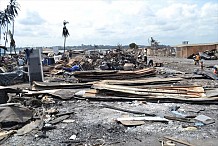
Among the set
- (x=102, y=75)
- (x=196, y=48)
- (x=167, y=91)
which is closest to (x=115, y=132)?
(x=167, y=91)

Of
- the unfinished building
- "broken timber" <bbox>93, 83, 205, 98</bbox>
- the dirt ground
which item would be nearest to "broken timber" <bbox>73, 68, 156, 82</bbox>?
"broken timber" <bbox>93, 83, 205, 98</bbox>

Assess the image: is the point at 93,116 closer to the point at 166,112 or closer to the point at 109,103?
the point at 109,103

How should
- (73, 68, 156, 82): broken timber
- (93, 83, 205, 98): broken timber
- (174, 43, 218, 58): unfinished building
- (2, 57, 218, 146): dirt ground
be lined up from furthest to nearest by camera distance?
(174, 43, 218, 58): unfinished building < (73, 68, 156, 82): broken timber < (93, 83, 205, 98): broken timber < (2, 57, 218, 146): dirt ground

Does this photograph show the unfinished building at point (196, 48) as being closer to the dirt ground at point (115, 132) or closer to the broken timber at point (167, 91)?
the broken timber at point (167, 91)

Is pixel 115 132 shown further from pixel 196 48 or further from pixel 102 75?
pixel 196 48

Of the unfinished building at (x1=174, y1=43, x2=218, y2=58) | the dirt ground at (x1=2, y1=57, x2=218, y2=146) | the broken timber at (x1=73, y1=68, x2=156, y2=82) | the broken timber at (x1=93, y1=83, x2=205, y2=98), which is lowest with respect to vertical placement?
the dirt ground at (x1=2, y1=57, x2=218, y2=146)

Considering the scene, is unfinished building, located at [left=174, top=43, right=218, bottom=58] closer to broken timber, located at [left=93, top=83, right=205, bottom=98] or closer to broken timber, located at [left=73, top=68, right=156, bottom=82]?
broken timber, located at [left=73, top=68, right=156, bottom=82]

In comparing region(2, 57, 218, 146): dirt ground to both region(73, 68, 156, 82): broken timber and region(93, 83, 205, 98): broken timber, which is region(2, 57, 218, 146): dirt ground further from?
region(73, 68, 156, 82): broken timber

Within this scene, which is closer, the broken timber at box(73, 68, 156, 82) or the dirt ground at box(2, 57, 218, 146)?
the dirt ground at box(2, 57, 218, 146)

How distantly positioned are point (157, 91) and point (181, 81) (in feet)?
14.9

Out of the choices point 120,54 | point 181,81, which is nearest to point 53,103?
point 181,81

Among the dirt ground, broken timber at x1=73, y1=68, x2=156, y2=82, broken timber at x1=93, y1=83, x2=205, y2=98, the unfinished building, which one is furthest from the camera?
the unfinished building

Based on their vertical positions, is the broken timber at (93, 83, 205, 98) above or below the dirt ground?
above

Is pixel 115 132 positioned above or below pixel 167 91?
below
